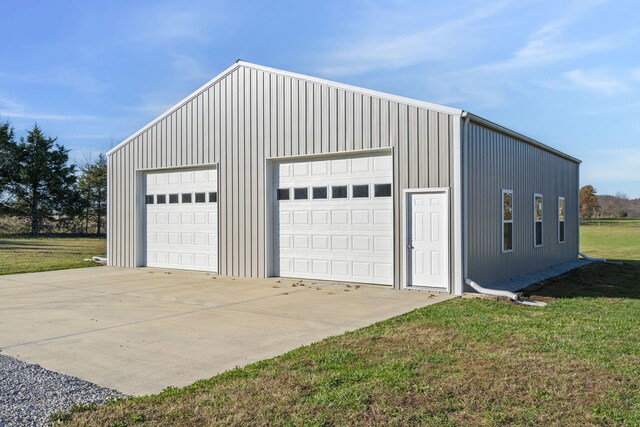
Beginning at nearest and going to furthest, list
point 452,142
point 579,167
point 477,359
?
point 477,359 < point 452,142 < point 579,167

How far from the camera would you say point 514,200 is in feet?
40.0

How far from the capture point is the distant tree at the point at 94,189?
36031mm

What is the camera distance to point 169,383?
14.6 feet

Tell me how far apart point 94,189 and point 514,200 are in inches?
1278

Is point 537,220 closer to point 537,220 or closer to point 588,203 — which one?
point 537,220

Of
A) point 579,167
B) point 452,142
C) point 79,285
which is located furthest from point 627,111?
point 79,285

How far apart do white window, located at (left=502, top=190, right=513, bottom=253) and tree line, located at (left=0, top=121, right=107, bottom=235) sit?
31.8m

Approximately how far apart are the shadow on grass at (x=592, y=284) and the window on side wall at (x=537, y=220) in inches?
45.7

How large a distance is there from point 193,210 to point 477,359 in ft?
34.0

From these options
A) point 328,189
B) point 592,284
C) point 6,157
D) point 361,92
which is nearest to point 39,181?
point 6,157

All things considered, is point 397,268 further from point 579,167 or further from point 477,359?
point 579,167

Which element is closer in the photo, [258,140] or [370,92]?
[370,92]

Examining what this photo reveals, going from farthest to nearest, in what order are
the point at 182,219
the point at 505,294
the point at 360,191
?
the point at 182,219 → the point at 360,191 → the point at 505,294

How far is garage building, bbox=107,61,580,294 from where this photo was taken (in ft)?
32.2
